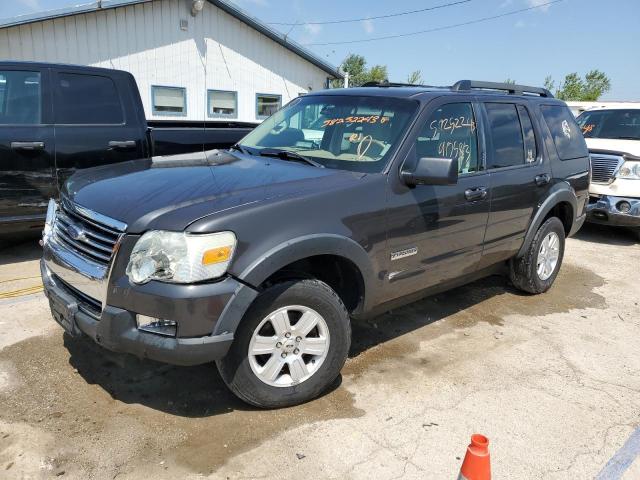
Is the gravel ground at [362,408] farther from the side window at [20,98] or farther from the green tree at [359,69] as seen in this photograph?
the green tree at [359,69]

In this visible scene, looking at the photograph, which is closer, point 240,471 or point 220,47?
point 240,471

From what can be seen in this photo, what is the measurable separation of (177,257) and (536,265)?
12.2 feet

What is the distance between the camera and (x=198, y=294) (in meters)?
2.53

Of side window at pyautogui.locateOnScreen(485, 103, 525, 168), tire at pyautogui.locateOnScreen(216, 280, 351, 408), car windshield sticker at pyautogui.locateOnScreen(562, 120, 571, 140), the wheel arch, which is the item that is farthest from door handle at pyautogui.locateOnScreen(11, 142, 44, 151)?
car windshield sticker at pyautogui.locateOnScreen(562, 120, 571, 140)

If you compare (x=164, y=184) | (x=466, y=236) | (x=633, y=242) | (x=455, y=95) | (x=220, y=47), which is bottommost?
(x=633, y=242)

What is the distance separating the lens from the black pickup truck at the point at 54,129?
520cm

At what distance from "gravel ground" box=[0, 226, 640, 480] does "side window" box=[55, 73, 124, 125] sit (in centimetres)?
201

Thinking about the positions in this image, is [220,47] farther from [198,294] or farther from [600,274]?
[198,294]

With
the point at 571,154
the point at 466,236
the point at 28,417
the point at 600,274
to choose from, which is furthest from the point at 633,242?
the point at 28,417

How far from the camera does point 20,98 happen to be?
5293 mm

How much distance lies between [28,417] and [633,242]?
8214 millimetres

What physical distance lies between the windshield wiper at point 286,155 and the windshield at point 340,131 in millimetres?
45

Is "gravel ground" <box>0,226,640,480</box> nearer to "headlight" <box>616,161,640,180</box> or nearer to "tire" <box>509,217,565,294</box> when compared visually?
"tire" <box>509,217,565,294</box>

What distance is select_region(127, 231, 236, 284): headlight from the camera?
2527mm
